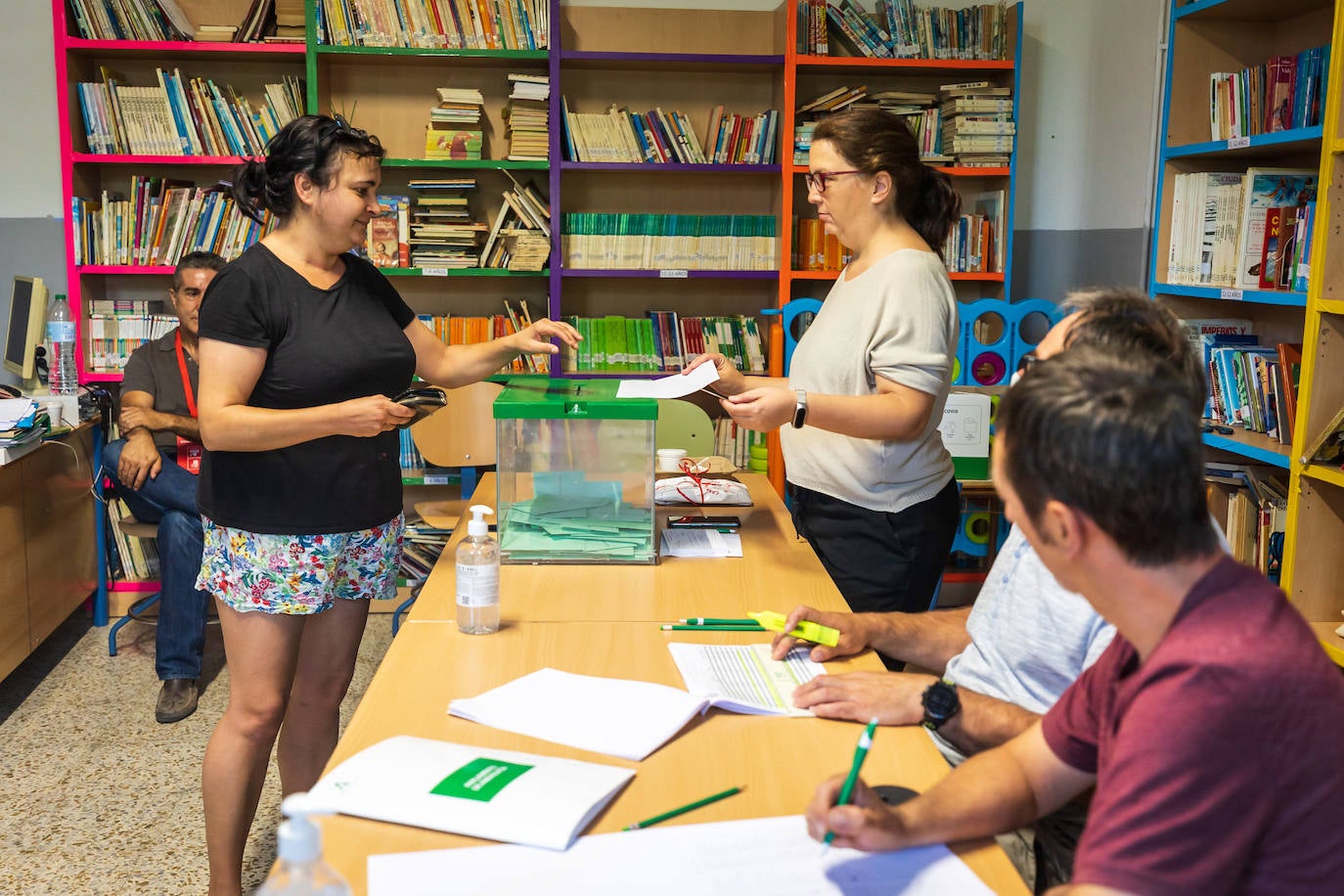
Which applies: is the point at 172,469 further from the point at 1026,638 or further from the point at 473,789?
the point at 1026,638

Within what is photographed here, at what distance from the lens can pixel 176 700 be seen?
3488mm

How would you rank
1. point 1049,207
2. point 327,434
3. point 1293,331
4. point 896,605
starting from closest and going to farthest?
point 327,434 < point 896,605 < point 1293,331 < point 1049,207

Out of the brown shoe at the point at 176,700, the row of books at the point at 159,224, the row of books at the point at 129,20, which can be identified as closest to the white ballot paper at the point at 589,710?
the brown shoe at the point at 176,700

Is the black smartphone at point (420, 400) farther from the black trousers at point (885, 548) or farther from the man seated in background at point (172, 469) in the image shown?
the man seated in background at point (172, 469)

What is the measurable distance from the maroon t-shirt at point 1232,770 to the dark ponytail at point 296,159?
1.77 metres

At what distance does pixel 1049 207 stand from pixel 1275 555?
209 cm

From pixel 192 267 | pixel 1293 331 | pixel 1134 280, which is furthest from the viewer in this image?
pixel 1134 280

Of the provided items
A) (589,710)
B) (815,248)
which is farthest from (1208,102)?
(589,710)

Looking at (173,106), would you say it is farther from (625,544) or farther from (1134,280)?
(1134,280)

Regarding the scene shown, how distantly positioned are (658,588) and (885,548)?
1.56ft

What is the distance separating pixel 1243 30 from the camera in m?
3.44

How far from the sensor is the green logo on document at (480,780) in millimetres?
1248

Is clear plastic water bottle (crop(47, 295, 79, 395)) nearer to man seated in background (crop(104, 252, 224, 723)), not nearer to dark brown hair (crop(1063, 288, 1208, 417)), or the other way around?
man seated in background (crop(104, 252, 224, 723))

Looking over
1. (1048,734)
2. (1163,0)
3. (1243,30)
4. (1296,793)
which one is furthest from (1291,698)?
(1163,0)
